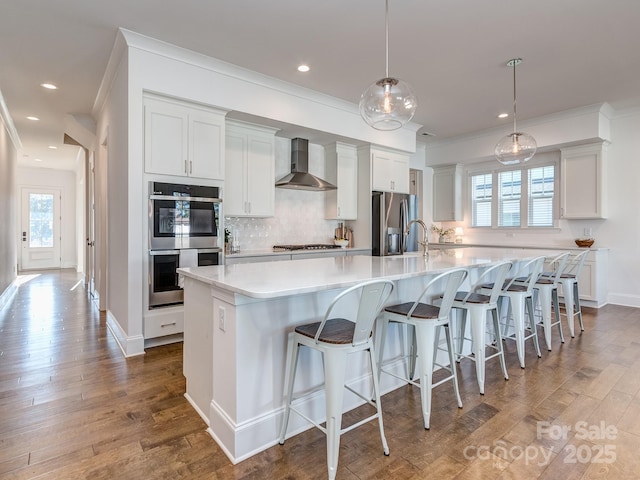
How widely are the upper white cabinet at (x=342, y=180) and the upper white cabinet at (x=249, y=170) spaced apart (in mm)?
1101

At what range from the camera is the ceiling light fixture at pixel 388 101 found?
247 cm

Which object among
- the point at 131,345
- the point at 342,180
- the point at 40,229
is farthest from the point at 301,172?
the point at 40,229

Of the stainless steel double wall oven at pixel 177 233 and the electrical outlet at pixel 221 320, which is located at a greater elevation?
the stainless steel double wall oven at pixel 177 233

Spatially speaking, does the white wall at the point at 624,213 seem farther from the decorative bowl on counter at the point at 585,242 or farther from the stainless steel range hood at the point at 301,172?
the stainless steel range hood at the point at 301,172

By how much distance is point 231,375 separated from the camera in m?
1.83

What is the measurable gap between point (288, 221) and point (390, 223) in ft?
5.28

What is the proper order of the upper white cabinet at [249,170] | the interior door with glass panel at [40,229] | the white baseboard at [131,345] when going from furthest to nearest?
the interior door with glass panel at [40,229] < the upper white cabinet at [249,170] < the white baseboard at [131,345]

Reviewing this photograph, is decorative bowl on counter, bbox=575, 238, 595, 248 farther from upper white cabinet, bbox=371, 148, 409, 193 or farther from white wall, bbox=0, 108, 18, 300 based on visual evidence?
white wall, bbox=0, 108, 18, 300

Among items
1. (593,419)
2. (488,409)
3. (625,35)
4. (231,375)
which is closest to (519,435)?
(488,409)

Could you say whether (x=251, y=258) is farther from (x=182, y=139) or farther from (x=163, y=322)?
(x=182, y=139)

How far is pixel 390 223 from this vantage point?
18.3ft

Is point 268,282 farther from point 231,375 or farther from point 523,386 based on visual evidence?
point 523,386

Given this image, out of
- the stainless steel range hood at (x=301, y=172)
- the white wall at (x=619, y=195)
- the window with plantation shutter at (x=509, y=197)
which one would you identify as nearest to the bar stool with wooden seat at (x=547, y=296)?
the white wall at (x=619, y=195)

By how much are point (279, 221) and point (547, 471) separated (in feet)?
13.8
